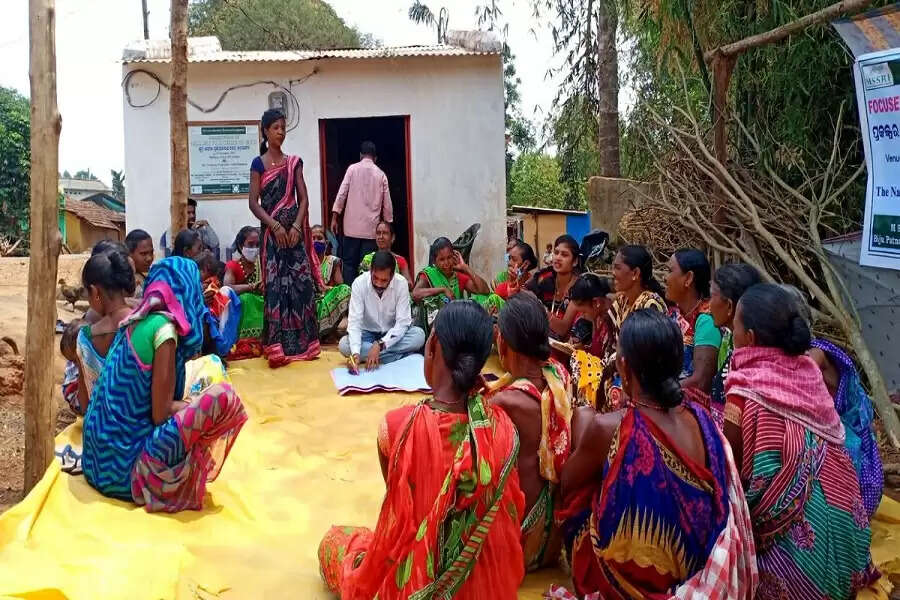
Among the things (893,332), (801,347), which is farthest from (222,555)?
(893,332)

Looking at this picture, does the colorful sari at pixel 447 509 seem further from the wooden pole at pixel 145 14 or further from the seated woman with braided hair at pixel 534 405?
the wooden pole at pixel 145 14

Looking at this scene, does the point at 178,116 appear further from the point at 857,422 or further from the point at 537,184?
the point at 537,184

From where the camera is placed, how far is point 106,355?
3576 millimetres

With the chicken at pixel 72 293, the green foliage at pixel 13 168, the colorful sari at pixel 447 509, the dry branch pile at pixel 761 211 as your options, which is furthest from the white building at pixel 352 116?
the green foliage at pixel 13 168

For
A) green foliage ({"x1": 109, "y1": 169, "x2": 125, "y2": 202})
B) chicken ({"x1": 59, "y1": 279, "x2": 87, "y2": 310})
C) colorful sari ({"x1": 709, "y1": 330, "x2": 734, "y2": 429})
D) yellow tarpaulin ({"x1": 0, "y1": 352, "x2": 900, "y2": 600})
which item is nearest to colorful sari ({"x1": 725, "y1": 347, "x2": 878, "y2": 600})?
yellow tarpaulin ({"x1": 0, "y1": 352, "x2": 900, "y2": 600})

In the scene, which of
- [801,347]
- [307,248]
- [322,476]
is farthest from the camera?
[307,248]

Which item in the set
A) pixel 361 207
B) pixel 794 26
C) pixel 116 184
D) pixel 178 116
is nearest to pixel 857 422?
pixel 794 26

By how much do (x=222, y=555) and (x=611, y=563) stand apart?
1581 millimetres

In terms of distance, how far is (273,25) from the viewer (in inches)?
874

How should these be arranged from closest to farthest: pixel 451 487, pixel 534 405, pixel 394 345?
1. pixel 451 487
2. pixel 534 405
3. pixel 394 345

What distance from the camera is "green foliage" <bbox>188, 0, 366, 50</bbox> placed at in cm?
2208

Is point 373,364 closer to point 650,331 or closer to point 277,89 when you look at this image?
point 650,331

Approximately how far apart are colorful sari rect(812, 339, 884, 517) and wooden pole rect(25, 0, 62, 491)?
328 cm

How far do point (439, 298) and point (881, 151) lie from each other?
147 inches
